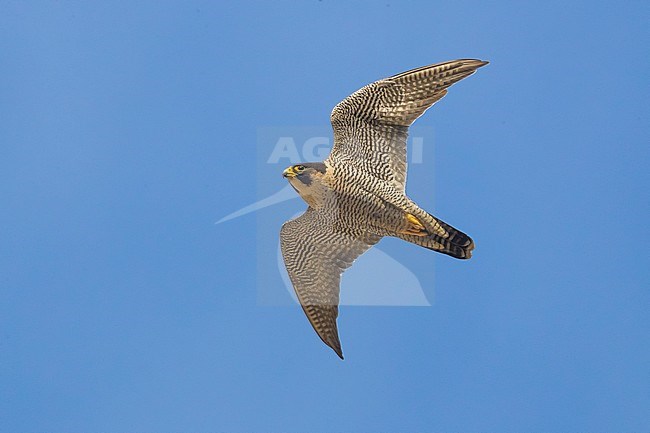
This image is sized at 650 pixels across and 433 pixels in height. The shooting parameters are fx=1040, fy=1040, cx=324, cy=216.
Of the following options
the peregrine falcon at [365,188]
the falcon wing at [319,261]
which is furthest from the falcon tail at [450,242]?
the falcon wing at [319,261]

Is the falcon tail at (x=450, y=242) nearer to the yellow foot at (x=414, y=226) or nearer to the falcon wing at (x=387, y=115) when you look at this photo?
the yellow foot at (x=414, y=226)

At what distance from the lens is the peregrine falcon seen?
43.0 feet

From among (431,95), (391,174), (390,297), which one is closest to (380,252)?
(390,297)

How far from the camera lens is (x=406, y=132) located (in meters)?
13.5

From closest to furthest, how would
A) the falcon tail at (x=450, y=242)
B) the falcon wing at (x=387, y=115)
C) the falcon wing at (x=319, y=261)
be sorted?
the falcon wing at (x=387, y=115)
the falcon tail at (x=450, y=242)
the falcon wing at (x=319, y=261)

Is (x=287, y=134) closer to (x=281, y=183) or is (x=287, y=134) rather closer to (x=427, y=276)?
(x=281, y=183)

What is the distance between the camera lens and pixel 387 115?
13312mm

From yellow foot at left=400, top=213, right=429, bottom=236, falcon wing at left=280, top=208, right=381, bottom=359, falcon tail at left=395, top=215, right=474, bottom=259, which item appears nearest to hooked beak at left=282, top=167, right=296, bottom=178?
falcon wing at left=280, top=208, right=381, bottom=359

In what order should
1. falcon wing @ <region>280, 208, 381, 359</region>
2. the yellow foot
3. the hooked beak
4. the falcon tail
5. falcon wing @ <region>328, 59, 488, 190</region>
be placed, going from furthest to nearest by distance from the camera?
1. falcon wing @ <region>280, 208, 381, 359</region>
2. the hooked beak
3. the yellow foot
4. the falcon tail
5. falcon wing @ <region>328, 59, 488, 190</region>

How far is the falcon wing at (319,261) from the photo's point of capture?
1428 centimetres

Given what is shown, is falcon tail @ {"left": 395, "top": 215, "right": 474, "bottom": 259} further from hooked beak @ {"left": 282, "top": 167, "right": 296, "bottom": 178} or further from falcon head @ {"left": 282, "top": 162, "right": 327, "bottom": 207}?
hooked beak @ {"left": 282, "top": 167, "right": 296, "bottom": 178}

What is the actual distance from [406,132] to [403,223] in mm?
1183

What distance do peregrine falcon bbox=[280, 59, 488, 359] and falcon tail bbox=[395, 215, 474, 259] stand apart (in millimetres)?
13

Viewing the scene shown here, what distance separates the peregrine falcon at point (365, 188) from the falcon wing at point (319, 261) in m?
0.01
